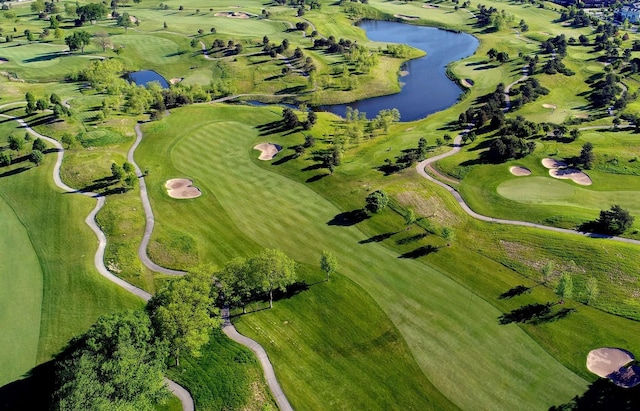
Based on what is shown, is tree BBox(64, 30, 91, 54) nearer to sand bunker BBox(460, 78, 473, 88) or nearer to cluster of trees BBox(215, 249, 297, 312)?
sand bunker BBox(460, 78, 473, 88)

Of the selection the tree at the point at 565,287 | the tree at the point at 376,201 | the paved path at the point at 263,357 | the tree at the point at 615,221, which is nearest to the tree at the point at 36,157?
the paved path at the point at 263,357

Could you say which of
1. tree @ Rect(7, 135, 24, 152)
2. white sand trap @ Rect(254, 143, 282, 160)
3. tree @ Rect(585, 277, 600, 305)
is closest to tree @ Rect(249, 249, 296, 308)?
tree @ Rect(585, 277, 600, 305)

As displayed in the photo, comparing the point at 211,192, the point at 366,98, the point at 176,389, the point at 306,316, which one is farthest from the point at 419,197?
the point at 366,98

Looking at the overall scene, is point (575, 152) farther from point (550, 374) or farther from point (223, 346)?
point (223, 346)

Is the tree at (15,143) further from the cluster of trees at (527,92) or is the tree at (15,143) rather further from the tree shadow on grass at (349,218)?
the cluster of trees at (527,92)

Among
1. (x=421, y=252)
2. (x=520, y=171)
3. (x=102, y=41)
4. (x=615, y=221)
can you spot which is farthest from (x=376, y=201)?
(x=102, y=41)

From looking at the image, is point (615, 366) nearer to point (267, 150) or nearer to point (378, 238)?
point (378, 238)
